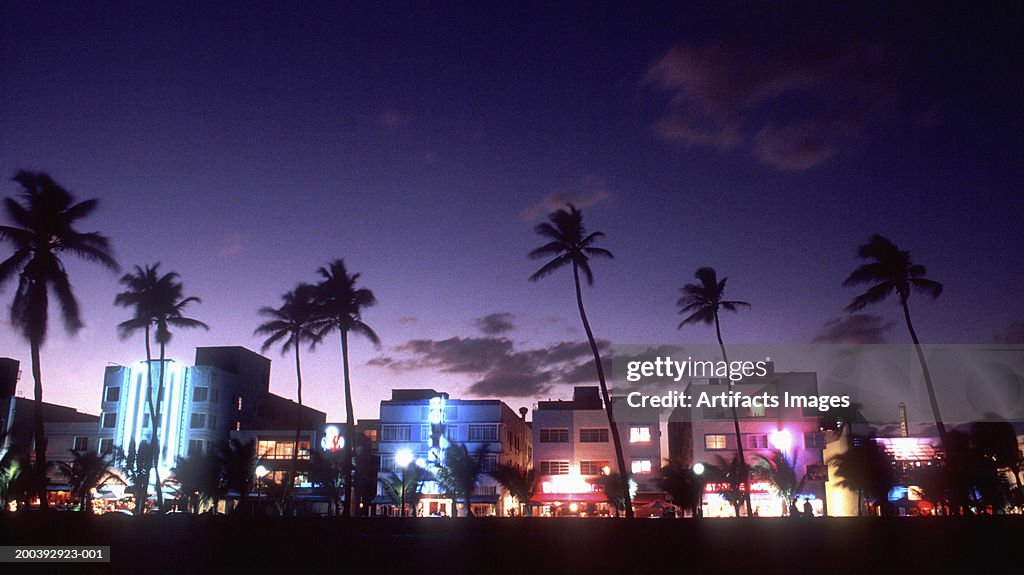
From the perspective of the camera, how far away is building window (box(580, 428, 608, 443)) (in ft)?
213

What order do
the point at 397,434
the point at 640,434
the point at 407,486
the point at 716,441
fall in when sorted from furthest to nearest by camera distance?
the point at 397,434 → the point at 640,434 → the point at 716,441 → the point at 407,486

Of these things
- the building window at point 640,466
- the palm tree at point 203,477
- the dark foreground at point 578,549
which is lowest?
the dark foreground at point 578,549

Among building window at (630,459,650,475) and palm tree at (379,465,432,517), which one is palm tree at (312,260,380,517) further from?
building window at (630,459,650,475)

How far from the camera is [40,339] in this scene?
111 ft

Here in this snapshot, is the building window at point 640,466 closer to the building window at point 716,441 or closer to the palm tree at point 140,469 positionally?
the building window at point 716,441

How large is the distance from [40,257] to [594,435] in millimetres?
43608

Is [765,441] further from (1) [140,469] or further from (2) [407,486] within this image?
(1) [140,469]

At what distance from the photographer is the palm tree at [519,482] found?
188 ft

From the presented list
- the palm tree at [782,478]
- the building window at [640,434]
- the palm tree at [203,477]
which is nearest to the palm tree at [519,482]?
the building window at [640,434]

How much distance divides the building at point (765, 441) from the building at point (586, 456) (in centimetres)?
334

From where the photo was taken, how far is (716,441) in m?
63.0

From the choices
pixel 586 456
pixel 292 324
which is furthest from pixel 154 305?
pixel 586 456

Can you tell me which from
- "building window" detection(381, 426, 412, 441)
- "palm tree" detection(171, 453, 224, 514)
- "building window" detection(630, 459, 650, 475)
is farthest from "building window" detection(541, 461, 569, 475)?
"palm tree" detection(171, 453, 224, 514)

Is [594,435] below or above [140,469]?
above
